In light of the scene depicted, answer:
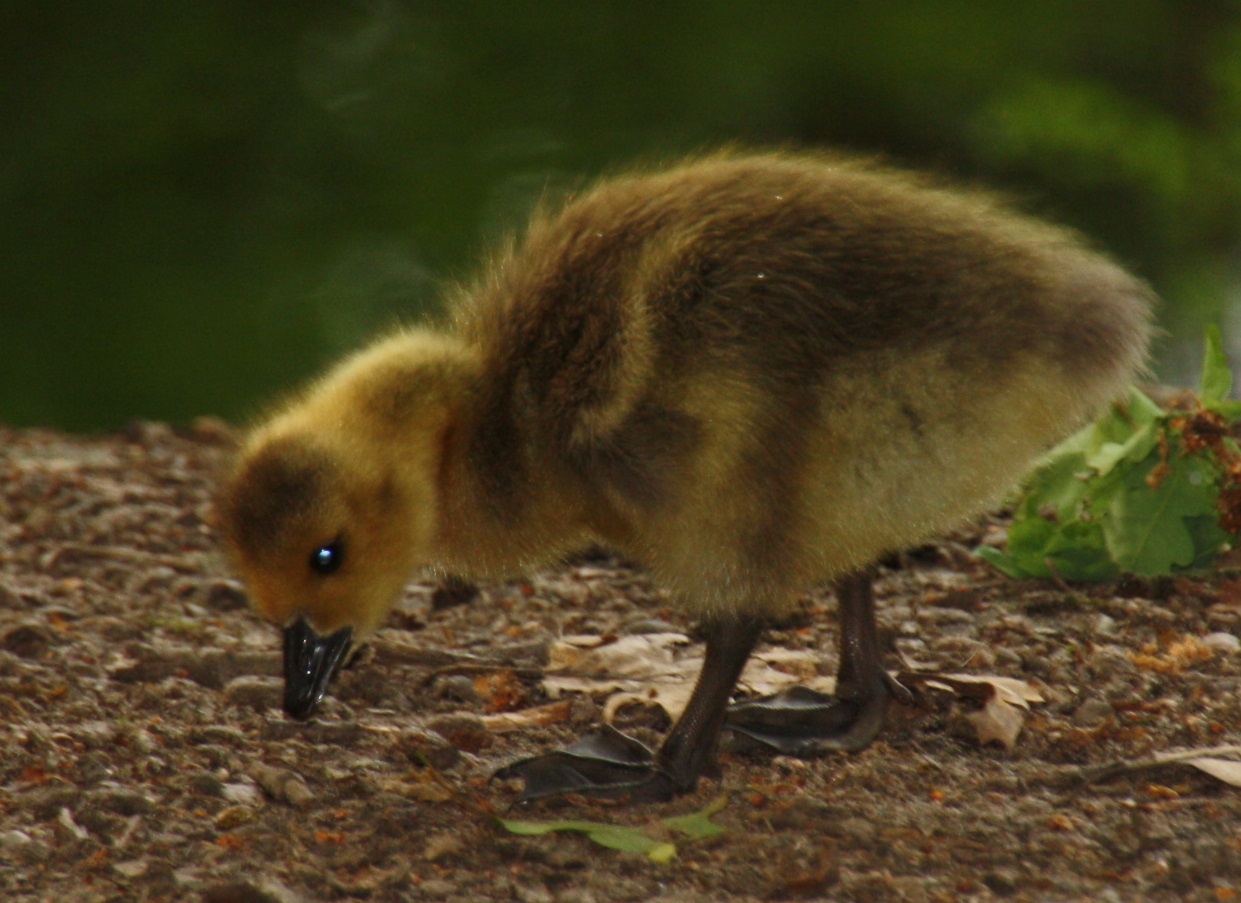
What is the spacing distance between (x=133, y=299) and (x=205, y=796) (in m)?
5.83

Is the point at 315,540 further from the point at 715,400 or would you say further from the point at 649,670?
the point at 649,670

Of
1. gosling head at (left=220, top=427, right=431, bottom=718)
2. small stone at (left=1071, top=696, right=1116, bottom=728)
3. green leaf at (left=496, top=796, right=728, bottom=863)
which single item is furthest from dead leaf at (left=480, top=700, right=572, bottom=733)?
small stone at (left=1071, top=696, right=1116, bottom=728)

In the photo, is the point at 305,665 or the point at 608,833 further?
the point at 305,665

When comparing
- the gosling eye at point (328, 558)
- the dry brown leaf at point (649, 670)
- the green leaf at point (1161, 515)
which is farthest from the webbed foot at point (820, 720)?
the gosling eye at point (328, 558)

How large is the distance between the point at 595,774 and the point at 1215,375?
1.72 m

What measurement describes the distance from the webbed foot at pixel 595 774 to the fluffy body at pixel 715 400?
1.13 feet

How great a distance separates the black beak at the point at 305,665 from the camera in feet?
9.65

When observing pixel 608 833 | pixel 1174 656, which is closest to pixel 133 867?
pixel 608 833

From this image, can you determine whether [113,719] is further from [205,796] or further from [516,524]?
[516,524]

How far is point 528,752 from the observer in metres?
3.13

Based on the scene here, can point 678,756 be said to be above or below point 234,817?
above

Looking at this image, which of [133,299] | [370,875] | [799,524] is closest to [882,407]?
[799,524]

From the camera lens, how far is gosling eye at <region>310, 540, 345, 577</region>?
9.49 feet

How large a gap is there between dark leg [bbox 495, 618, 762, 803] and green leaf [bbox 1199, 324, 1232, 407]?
131 cm
